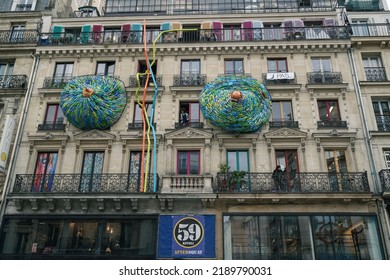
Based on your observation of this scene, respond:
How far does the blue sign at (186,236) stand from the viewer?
1425 cm

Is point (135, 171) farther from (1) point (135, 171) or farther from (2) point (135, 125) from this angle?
(2) point (135, 125)

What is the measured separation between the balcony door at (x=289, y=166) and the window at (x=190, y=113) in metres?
4.34

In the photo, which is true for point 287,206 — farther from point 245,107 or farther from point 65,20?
point 65,20

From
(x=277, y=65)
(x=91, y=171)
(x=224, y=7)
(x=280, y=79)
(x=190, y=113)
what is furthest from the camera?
(x=224, y=7)

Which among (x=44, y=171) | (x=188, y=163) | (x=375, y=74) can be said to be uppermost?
(x=375, y=74)

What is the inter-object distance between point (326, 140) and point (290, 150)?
1.78 metres

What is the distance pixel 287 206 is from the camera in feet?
48.9

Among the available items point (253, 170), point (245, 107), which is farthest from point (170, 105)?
point (253, 170)

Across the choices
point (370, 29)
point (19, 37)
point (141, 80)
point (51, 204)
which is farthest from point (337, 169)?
point (19, 37)

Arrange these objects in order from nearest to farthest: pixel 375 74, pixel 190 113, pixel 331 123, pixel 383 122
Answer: pixel 331 123 < pixel 383 122 < pixel 190 113 < pixel 375 74

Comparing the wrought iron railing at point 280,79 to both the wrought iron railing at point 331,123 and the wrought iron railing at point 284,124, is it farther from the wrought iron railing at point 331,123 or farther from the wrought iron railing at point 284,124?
the wrought iron railing at point 331,123

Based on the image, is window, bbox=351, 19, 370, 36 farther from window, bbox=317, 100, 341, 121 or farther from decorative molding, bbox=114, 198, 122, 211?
decorative molding, bbox=114, 198, 122, 211

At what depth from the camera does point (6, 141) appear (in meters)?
16.3

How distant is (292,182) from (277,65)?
22.4ft
